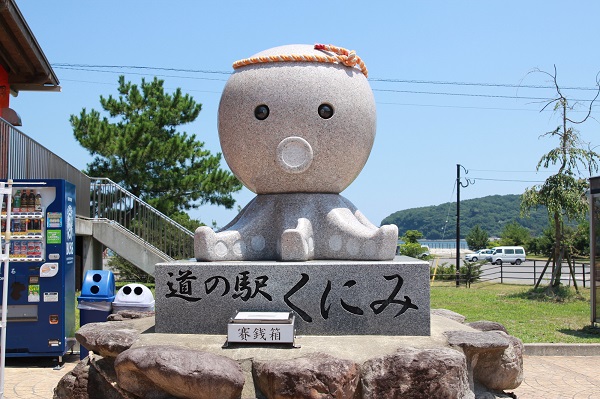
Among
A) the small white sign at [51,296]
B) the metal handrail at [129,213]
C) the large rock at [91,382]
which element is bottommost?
the large rock at [91,382]

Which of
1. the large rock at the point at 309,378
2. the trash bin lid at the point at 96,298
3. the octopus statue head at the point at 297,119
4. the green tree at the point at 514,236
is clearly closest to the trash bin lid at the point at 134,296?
the trash bin lid at the point at 96,298

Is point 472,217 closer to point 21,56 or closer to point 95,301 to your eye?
point 21,56

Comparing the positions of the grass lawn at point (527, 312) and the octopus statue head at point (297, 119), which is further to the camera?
the grass lawn at point (527, 312)

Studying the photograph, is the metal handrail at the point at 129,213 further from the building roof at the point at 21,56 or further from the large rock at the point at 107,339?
the large rock at the point at 107,339

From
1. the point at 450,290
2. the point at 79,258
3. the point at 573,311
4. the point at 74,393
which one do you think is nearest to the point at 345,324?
the point at 74,393

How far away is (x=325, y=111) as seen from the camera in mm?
6668

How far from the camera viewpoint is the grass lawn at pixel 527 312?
1082cm

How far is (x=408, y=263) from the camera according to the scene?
606cm

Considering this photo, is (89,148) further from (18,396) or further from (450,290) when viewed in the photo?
(18,396)

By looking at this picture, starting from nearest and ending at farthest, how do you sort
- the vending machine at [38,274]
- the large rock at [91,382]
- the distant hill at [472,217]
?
the large rock at [91,382] → the vending machine at [38,274] → the distant hill at [472,217]

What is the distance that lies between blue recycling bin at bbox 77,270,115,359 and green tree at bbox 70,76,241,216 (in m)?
11.6

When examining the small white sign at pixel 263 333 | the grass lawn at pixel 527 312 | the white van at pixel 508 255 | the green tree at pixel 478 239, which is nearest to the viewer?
the small white sign at pixel 263 333

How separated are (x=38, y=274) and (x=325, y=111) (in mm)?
4675

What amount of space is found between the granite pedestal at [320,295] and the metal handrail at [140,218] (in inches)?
346
